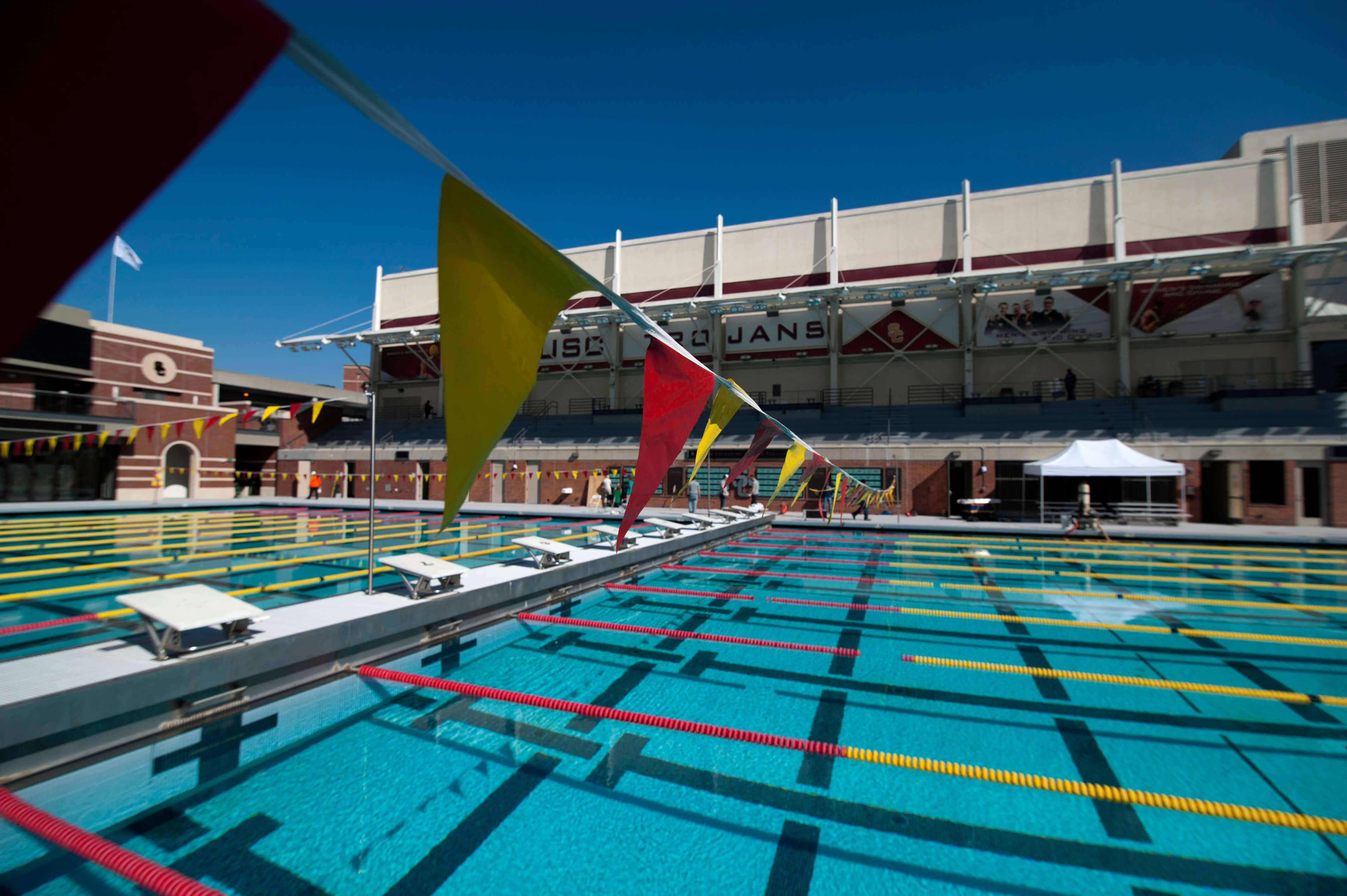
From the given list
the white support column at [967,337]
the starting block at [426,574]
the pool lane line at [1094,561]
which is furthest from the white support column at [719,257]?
the starting block at [426,574]

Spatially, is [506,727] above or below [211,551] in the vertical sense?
below

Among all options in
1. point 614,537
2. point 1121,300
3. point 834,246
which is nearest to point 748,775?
point 614,537

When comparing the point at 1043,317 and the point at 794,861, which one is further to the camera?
the point at 1043,317

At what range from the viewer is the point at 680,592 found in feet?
24.7

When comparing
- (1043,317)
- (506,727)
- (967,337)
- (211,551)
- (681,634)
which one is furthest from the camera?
(967,337)

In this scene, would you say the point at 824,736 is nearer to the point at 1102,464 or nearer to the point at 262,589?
the point at 262,589

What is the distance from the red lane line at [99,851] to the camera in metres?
2.13

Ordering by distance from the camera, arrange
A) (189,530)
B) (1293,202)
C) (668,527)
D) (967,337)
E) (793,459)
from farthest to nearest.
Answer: (967,337), (1293,202), (189,530), (668,527), (793,459)

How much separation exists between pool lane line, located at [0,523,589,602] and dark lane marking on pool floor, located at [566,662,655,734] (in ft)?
21.2

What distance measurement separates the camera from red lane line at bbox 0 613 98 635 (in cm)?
527

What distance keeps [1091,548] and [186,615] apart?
15.3 m

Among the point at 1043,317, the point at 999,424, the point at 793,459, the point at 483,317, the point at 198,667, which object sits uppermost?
the point at 1043,317

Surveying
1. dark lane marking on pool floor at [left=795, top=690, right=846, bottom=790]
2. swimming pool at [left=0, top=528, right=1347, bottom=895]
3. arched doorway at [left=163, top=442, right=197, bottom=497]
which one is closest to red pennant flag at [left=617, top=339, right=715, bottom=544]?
Result: swimming pool at [left=0, top=528, right=1347, bottom=895]

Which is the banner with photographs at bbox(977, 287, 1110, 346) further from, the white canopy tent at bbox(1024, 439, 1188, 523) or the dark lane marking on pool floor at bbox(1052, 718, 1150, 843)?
the dark lane marking on pool floor at bbox(1052, 718, 1150, 843)
